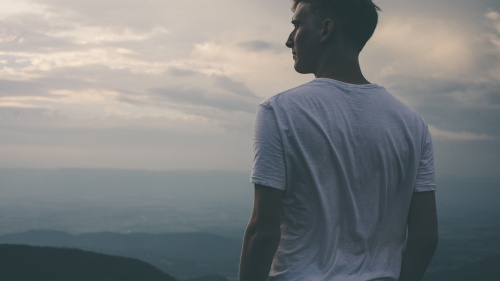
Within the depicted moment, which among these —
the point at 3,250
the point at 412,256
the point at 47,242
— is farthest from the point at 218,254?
the point at 412,256

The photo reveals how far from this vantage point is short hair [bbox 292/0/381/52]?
7.50 ft

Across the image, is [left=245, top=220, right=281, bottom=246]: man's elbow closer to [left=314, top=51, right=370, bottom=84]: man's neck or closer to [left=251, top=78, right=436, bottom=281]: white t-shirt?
[left=251, top=78, right=436, bottom=281]: white t-shirt

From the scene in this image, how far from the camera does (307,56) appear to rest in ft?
7.71

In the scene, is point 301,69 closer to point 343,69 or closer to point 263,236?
point 343,69

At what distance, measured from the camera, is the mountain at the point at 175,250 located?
14488 centimetres

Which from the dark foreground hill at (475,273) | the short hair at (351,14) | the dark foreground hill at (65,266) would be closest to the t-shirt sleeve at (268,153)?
the short hair at (351,14)

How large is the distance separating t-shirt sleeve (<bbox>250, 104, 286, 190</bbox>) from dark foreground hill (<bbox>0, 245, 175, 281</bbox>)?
226 ft

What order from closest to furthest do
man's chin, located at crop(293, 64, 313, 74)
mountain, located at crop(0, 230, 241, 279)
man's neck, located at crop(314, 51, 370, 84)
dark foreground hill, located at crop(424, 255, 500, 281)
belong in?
man's neck, located at crop(314, 51, 370, 84), man's chin, located at crop(293, 64, 313, 74), dark foreground hill, located at crop(424, 255, 500, 281), mountain, located at crop(0, 230, 241, 279)

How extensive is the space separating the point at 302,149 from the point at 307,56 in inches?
22.7

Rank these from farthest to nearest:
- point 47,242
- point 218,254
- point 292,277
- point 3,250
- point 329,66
Result: point 47,242, point 218,254, point 3,250, point 329,66, point 292,277

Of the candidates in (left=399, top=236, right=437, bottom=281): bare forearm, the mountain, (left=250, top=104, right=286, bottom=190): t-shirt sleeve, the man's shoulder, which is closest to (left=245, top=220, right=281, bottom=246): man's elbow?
(left=250, top=104, right=286, bottom=190): t-shirt sleeve

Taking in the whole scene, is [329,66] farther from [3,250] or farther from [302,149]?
[3,250]

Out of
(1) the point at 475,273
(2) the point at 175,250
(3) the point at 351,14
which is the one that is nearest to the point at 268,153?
A: (3) the point at 351,14

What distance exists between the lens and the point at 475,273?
363ft
